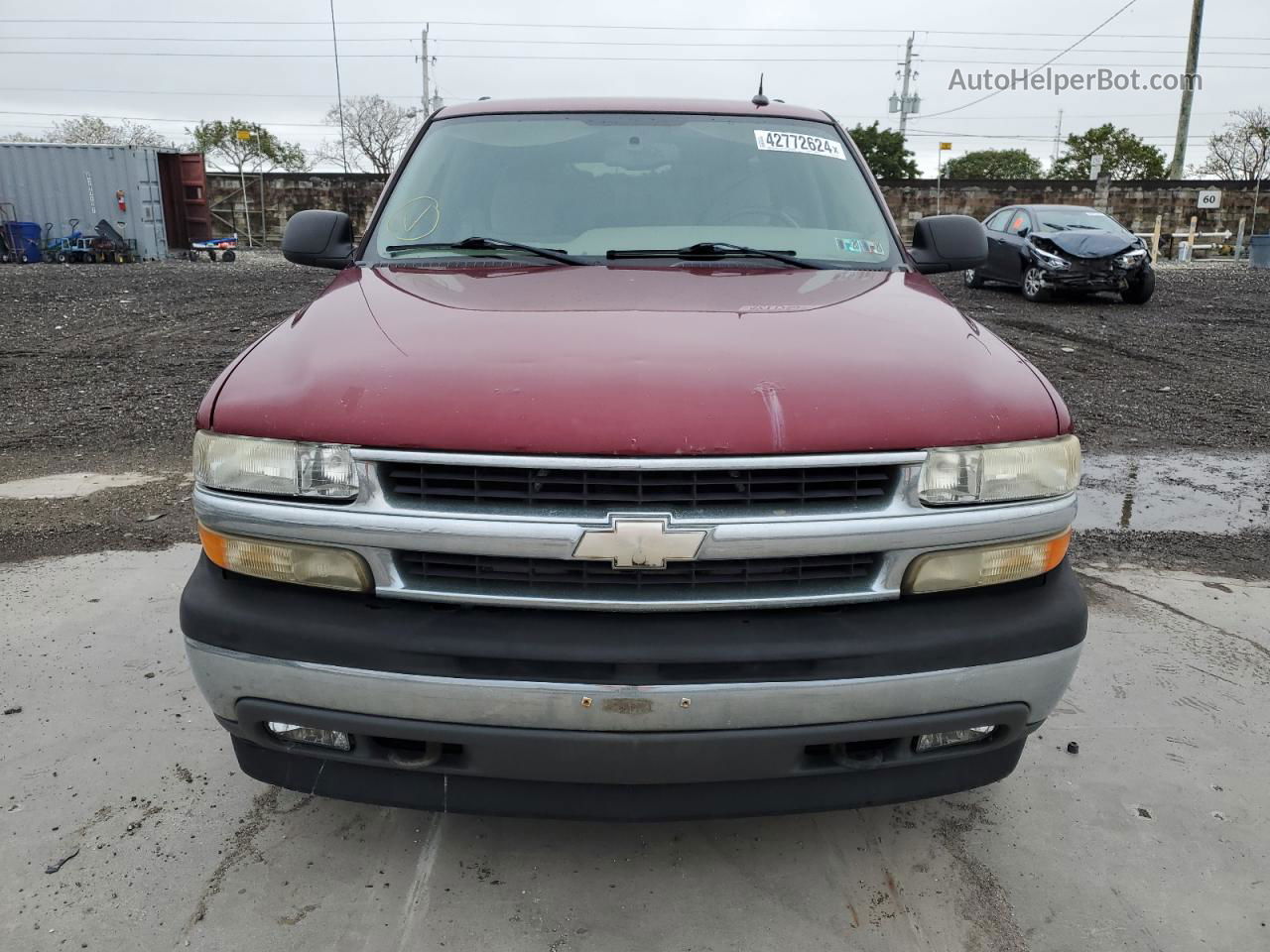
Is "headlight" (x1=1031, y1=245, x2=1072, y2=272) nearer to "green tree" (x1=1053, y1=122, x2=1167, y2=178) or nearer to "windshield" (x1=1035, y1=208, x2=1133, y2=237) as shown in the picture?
"windshield" (x1=1035, y1=208, x2=1133, y2=237)

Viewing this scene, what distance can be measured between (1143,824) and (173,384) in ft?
23.8

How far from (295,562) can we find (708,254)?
61.8 inches

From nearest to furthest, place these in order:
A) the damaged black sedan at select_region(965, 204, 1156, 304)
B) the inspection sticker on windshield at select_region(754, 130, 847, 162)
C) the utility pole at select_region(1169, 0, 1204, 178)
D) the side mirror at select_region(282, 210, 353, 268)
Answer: the side mirror at select_region(282, 210, 353, 268) → the inspection sticker on windshield at select_region(754, 130, 847, 162) → the damaged black sedan at select_region(965, 204, 1156, 304) → the utility pole at select_region(1169, 0, 1204, 178)

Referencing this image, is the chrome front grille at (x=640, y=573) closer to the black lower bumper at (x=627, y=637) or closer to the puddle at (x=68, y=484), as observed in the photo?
the black lower bumper at (x=627, y=637)

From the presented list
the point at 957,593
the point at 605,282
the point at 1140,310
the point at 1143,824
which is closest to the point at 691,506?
the point at 957,593

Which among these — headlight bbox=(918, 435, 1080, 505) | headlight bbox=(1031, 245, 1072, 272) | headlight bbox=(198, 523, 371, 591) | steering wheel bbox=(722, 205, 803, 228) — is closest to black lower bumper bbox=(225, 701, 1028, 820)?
headlight bbox=(198, 523, 371, 591)

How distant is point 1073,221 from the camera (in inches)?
A: 543

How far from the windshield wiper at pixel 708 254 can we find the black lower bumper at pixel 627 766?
1.51m

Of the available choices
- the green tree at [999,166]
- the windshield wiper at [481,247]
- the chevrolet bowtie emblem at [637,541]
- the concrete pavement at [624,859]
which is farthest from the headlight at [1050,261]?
the green tree at [999,166]

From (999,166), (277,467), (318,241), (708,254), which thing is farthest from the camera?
(999,166)

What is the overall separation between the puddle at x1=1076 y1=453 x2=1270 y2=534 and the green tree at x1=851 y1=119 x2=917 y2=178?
1843 inches

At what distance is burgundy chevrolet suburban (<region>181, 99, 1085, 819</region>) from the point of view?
177 cm

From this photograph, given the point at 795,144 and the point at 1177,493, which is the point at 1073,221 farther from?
the point at 795,144

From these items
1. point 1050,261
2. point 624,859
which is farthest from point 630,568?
point 1050,261
